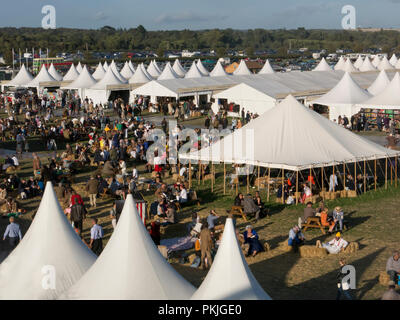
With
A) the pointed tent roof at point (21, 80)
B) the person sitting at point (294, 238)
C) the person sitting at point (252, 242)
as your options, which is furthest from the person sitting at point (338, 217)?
the pointed tent roof at point (21, 80)

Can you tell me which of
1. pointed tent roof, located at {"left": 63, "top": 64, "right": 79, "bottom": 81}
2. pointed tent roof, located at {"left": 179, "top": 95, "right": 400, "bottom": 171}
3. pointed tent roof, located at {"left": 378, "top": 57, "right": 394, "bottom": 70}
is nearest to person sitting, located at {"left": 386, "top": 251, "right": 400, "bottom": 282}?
pointed tent roof, located at {"left": 179, "top": 95, "right": 400, "bottom": 171}

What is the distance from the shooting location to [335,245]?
505 inches

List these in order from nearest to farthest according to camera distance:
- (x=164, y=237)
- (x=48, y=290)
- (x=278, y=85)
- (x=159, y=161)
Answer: (x=48, y=290) → (x=164, y=237) → (x=159, y=161) → (x=278, y=85)

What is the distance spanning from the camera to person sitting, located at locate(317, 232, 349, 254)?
12.8 meters

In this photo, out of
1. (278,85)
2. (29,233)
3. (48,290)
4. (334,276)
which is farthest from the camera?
(278,85)

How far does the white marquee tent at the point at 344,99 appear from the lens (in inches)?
1202

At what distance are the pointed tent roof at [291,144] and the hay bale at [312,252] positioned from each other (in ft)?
14.1

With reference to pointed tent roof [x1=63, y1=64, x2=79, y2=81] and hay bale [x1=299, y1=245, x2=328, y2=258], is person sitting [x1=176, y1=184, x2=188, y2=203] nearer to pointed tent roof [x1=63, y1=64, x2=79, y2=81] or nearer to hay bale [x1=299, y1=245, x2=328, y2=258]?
hay bale [x1=299, y1=245, x2=328, y2=258]

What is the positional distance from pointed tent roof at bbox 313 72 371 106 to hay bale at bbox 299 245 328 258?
61.7 ft

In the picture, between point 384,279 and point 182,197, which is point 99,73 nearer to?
point 182,197

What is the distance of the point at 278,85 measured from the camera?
33750 mm

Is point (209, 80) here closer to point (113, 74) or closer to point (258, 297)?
point (113, 74)

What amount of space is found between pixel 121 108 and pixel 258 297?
27949mm

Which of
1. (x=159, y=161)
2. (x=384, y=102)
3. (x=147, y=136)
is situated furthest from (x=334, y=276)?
(x=384, y=102)
